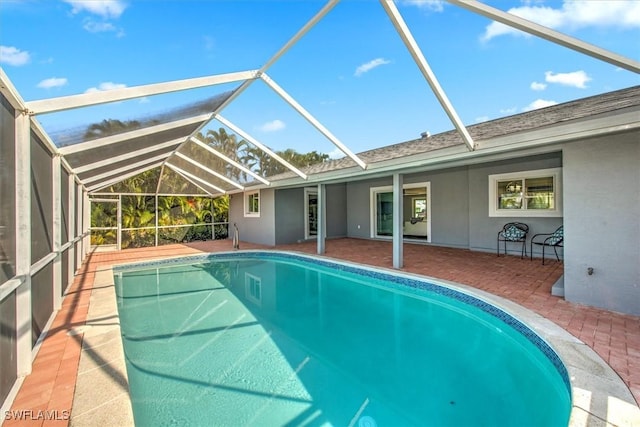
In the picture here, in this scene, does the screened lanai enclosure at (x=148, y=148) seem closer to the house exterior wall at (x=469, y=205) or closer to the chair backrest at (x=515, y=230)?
the house exterior wall at (x=469, y=205)

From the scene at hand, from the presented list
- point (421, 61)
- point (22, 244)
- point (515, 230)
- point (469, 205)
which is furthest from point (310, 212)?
point (22, 244)

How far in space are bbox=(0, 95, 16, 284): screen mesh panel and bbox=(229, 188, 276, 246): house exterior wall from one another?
10.0 m

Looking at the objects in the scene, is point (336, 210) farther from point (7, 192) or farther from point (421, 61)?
point (7, 192)

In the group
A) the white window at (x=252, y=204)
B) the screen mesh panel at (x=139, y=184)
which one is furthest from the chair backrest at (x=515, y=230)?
the screen mesh panel at (x=139, y=184)

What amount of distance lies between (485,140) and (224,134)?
6881 millimetres

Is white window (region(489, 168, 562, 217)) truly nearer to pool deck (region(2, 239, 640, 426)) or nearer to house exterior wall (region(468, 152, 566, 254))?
house exterior wall (region(468, 152, 566, 254))

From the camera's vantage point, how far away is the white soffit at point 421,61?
4030 mm

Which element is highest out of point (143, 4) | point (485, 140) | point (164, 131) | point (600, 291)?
point (143, 4)

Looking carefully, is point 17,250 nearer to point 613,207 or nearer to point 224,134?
point 224,134

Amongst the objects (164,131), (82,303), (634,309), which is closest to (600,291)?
(634,309)

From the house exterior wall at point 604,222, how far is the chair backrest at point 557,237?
11.4 feet

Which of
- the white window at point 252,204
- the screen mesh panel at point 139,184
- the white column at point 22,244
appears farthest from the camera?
the white window at point 252,204

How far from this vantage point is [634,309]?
4.38m

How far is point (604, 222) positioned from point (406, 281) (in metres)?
3.69
